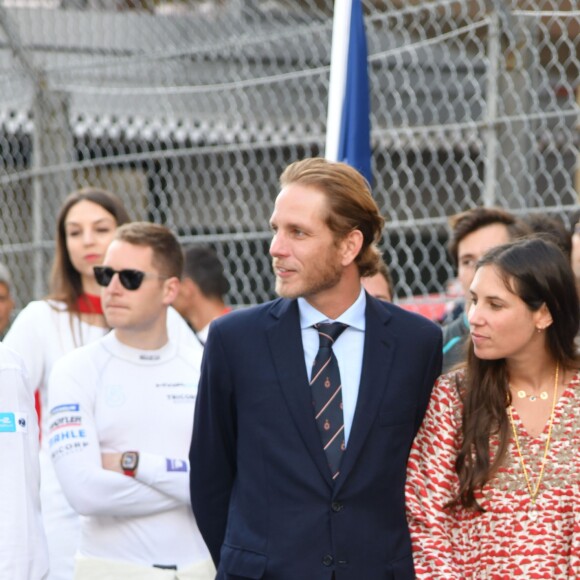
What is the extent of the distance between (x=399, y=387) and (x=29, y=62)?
175 inches

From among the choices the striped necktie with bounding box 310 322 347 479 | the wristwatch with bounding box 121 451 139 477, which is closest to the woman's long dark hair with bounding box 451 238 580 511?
the striped necktie with bounding box 310 322 347 479

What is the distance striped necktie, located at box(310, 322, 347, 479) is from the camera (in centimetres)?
380

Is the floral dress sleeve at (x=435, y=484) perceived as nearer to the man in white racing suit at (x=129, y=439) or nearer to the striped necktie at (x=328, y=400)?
the striped necktie at (x=328, y=400)

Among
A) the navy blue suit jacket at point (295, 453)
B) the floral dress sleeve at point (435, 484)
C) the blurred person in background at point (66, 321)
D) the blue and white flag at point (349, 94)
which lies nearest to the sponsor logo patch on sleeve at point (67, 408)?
the blurred person in background at point (66, 321)

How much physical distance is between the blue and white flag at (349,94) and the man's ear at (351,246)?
132 cm

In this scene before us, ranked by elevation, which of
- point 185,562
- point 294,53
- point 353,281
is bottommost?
point 185,562

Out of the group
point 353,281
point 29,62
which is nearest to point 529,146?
point 353,281

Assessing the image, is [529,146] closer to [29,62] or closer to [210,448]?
[210,448]

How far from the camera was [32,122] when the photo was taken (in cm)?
789

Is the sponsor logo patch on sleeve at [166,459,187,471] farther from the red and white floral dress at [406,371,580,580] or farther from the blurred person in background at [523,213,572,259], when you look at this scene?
the blurred person in background at [523,213,572,259]

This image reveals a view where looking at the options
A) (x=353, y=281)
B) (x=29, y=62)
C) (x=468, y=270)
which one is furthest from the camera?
(x=29, y=62)

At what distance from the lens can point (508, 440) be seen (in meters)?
3.84

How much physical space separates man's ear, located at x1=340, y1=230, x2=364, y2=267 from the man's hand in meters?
1.20

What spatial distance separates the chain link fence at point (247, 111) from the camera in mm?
5527
